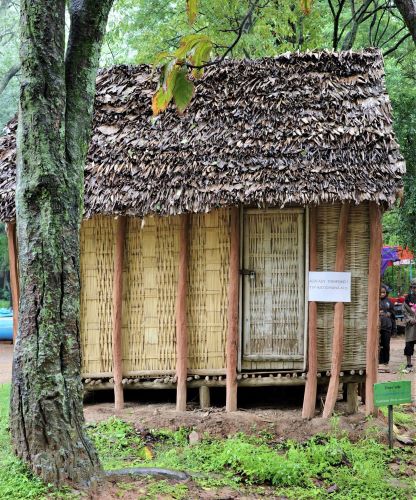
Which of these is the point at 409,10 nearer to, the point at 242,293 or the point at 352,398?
the point at 242,293

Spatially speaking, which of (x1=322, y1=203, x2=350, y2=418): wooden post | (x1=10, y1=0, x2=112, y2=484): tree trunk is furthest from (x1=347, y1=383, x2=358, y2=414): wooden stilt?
(x1=10, y1=0, x2=112, y2=484): tree trunk

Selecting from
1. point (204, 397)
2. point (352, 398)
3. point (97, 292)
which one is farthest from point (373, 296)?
point (97, 292)

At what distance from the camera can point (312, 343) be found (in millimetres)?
7605

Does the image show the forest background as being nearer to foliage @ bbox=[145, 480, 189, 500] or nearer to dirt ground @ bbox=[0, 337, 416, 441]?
dirt ground @ bbox=[0, 337, 416, 441]

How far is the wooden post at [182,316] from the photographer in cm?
782

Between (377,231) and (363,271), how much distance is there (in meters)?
0.57

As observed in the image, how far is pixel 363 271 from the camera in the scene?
7.75m

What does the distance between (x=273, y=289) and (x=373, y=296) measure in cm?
128

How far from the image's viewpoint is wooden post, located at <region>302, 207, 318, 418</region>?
24.9ft

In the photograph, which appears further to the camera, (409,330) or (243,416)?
(409,330)

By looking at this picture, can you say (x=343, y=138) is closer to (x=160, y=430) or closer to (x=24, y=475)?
(x=160, y=430)

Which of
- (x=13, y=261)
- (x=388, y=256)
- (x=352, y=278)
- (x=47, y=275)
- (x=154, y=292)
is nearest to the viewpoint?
(x=47, y=275)

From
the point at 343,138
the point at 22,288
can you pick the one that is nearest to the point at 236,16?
the point at 343,138

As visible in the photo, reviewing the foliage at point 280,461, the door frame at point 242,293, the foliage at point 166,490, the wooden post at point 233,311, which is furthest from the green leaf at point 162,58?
the door frame at point 242,293
